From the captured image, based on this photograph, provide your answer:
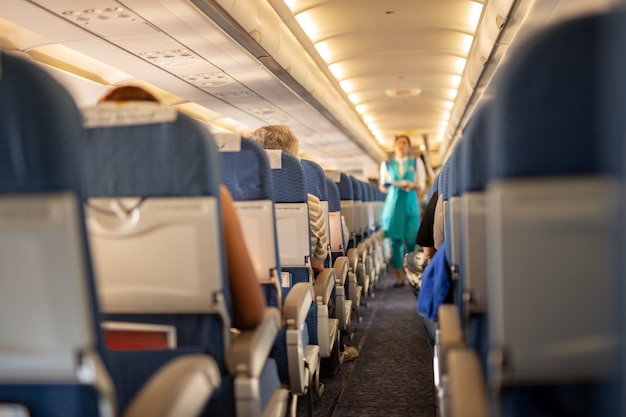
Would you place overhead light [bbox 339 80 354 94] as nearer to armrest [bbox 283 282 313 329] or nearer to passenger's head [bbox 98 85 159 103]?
armrest [bbox 283 282 313 329]

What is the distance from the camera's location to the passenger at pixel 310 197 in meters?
3.91

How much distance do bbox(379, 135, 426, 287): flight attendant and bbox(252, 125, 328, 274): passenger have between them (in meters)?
4.65

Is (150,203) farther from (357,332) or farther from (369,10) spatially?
(369,10)

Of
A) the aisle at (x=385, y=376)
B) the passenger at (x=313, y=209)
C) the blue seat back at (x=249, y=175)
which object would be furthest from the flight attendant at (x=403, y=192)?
the blue seat back at (x=249, y=175)

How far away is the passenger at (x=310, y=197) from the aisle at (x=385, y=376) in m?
0.89

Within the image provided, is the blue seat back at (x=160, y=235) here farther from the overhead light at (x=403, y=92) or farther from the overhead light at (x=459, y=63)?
the overhead light at (x=403, y=92)

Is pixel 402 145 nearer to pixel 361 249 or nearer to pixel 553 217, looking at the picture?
pixel 361 249

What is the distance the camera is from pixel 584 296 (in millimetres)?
1343

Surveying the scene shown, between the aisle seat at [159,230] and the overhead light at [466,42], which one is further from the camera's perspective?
the overhead light at [466,42]

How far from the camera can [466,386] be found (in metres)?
1.65

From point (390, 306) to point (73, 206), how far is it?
6.88 metres

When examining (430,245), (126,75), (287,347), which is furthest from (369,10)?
(287,347)

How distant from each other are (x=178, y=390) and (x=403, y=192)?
7948mm

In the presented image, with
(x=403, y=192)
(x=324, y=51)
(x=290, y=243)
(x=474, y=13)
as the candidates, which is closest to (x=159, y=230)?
(x=290, y=243)
